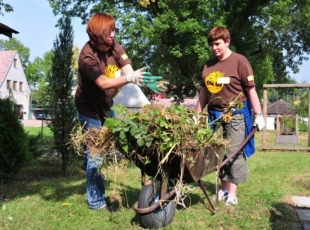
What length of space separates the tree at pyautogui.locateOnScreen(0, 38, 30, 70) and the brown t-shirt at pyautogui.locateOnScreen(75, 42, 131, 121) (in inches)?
2835

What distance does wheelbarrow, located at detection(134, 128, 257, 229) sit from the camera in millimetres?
3016

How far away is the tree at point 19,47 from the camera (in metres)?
72.9

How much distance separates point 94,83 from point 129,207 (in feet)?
4.01

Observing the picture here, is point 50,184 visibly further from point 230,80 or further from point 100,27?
point 230,80

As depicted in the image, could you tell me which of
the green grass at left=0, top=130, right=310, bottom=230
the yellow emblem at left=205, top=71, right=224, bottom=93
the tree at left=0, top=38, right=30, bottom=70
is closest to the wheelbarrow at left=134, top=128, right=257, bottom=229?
the green grass at left=0, top=130, right=310, bottom=230

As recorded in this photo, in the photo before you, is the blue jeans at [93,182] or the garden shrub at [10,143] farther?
the garden shrub at [10,143]

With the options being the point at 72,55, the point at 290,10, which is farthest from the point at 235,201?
the point at 290,10

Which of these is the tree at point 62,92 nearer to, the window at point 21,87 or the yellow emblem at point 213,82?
the yellow emblem at point 213,82

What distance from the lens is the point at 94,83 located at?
11.6ft

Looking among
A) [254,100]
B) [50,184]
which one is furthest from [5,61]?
[254,100]

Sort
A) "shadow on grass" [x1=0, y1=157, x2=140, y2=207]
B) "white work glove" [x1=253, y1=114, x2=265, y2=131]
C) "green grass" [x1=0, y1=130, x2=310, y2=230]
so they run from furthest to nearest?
"shadow on grass" [x1=0, y1=157, x2=140, y2=207] < "white work glove" [x1=253, y1=114, x2=265, y2=131] < "green grass" [x1=0, y1=130, x2=310, y2=230]

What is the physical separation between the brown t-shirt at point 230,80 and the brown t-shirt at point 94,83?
3.05 feet

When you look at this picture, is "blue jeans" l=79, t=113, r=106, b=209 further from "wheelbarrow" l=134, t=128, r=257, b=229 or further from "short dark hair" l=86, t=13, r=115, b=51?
"short dark hair" l=86, t=13, r=115, b=51

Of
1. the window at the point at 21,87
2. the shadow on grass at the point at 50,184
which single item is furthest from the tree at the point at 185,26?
the window at the point at 21,87
